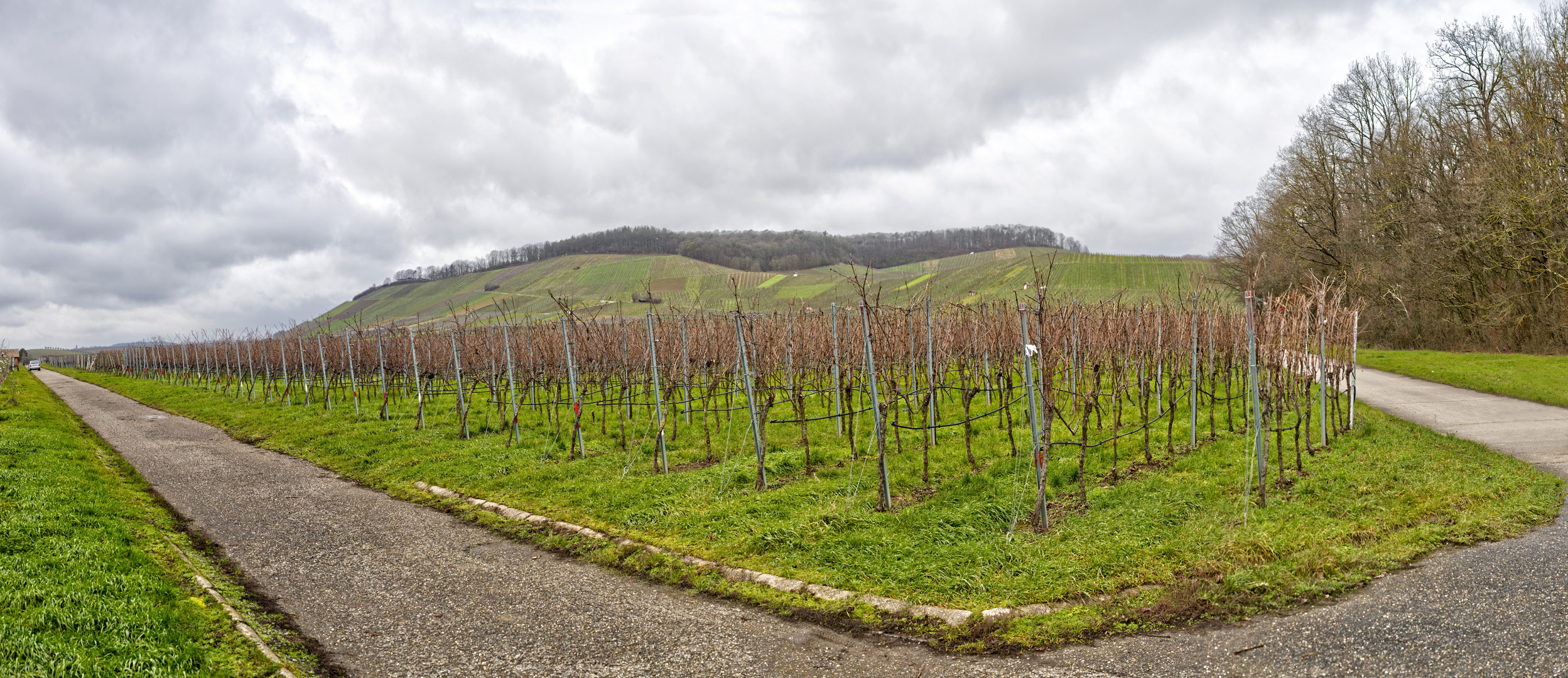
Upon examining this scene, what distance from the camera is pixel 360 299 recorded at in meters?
138

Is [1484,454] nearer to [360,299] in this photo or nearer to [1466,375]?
[1466,375]

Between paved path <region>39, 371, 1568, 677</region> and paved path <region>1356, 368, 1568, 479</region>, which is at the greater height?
paved path <region>39, 371, 1568, 677</region>

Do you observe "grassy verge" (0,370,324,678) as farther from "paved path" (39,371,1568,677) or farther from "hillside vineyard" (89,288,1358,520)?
"hillside vineyard" (89,288,1358,520)

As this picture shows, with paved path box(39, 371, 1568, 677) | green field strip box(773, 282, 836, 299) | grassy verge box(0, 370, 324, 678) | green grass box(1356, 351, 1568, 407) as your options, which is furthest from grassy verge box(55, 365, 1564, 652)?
green field strip box(773, 282, 836, 299)

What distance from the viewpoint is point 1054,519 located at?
7984 mm

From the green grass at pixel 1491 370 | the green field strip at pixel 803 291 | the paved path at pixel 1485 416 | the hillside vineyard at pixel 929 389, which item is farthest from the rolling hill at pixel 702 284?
the paved path at pixel 1485 416

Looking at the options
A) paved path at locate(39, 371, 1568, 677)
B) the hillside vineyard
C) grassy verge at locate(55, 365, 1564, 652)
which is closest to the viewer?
paved path at locate(39, 371, 1568, 677)

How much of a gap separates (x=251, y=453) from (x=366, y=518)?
27.0ft

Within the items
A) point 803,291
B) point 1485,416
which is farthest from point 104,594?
point 803,291

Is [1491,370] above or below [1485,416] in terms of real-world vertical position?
above

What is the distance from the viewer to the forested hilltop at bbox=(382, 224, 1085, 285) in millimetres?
114562

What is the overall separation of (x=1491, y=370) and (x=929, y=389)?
54.8ft

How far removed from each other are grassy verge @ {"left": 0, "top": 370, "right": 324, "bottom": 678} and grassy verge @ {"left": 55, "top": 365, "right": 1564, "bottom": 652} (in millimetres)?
2800

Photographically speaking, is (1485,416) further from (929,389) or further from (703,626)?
(703,626)
